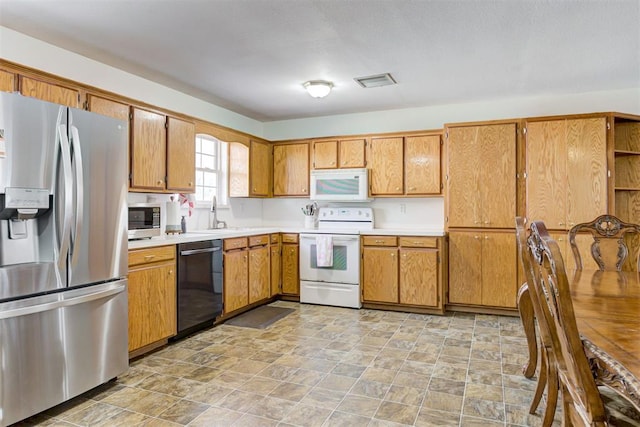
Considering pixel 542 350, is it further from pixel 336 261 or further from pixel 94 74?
pixel 94 74

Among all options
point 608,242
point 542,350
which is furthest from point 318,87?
point 542,350

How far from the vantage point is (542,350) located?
1921 mm

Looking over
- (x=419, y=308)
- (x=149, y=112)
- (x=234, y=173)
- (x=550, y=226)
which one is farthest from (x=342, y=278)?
(x=149, y=112)

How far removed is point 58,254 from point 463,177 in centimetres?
382

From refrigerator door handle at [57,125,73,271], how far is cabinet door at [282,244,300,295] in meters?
2.89

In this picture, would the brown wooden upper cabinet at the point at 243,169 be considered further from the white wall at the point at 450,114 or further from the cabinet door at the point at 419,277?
the cabinet door at the point at 419,277

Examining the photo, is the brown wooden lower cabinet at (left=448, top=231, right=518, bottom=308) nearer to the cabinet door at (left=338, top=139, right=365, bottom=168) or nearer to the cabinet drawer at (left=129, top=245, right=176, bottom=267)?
the cabinet door at (left=338, top=139, right=365, bottom=168)

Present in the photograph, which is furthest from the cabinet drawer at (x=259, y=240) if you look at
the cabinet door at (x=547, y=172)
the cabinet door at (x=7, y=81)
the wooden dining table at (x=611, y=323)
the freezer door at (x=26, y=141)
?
the cabinet door at (x=547, y=172)

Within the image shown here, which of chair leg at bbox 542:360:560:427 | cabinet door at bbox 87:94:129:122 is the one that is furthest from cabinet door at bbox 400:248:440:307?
cabinet door at bbox 87:94:129:122

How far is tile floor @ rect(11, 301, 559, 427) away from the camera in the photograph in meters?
2.18

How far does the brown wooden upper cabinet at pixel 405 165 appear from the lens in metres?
4.62

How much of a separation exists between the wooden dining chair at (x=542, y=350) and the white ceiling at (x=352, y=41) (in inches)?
64.0

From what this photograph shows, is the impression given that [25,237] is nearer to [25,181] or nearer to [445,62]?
[25,181]

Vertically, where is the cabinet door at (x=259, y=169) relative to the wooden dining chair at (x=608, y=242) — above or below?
above
